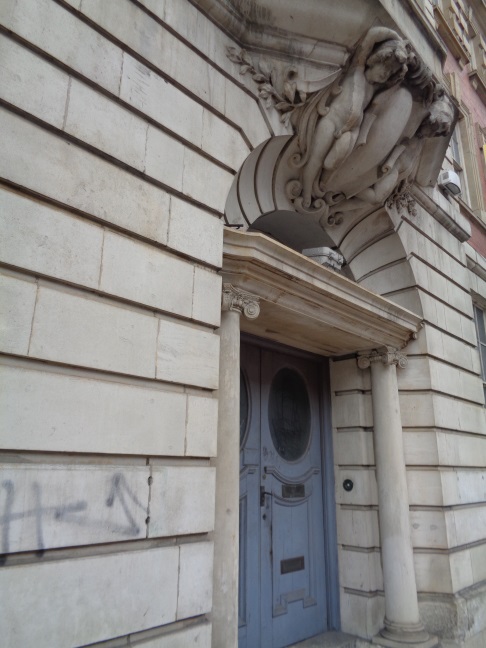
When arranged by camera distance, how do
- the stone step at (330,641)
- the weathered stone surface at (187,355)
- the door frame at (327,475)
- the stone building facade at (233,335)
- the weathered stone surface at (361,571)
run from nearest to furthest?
1. the stone building facade at (233,335)
2. the weathered stone surface at (187,355)
3. the stone step at (330,641)
4. the weathered stone surface at (361,571)
5. the door frame at (327,475)

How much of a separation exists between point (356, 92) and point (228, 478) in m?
4.07

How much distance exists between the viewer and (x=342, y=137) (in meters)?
5.07

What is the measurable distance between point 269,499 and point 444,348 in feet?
10.9

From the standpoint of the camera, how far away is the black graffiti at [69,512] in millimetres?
2395

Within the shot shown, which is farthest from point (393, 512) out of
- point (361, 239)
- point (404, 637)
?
point (361, 239)

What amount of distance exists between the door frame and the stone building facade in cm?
3

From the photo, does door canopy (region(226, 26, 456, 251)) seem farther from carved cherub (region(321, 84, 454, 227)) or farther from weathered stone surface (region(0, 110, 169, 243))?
weathered stone surface (region(0, 110, 169, 243))

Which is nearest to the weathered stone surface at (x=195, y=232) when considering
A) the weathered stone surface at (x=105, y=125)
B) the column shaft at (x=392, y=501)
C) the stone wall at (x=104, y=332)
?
the stone wall at (x=104, y=332)

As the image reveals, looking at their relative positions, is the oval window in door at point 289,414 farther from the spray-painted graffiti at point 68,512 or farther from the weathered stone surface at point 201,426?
the spray-painted graffiti at point 68,512

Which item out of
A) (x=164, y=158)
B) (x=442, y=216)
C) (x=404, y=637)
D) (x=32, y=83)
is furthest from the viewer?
(x=442, y=216)

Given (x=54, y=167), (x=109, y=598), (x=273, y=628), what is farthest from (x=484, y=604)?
(x=54, y=167)

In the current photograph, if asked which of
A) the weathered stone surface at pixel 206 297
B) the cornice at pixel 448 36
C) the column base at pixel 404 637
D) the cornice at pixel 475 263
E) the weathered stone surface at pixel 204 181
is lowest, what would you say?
the column base at pixel 404 637

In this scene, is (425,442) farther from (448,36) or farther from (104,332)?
(448,36)

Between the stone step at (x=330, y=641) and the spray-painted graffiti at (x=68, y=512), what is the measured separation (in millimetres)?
3186
